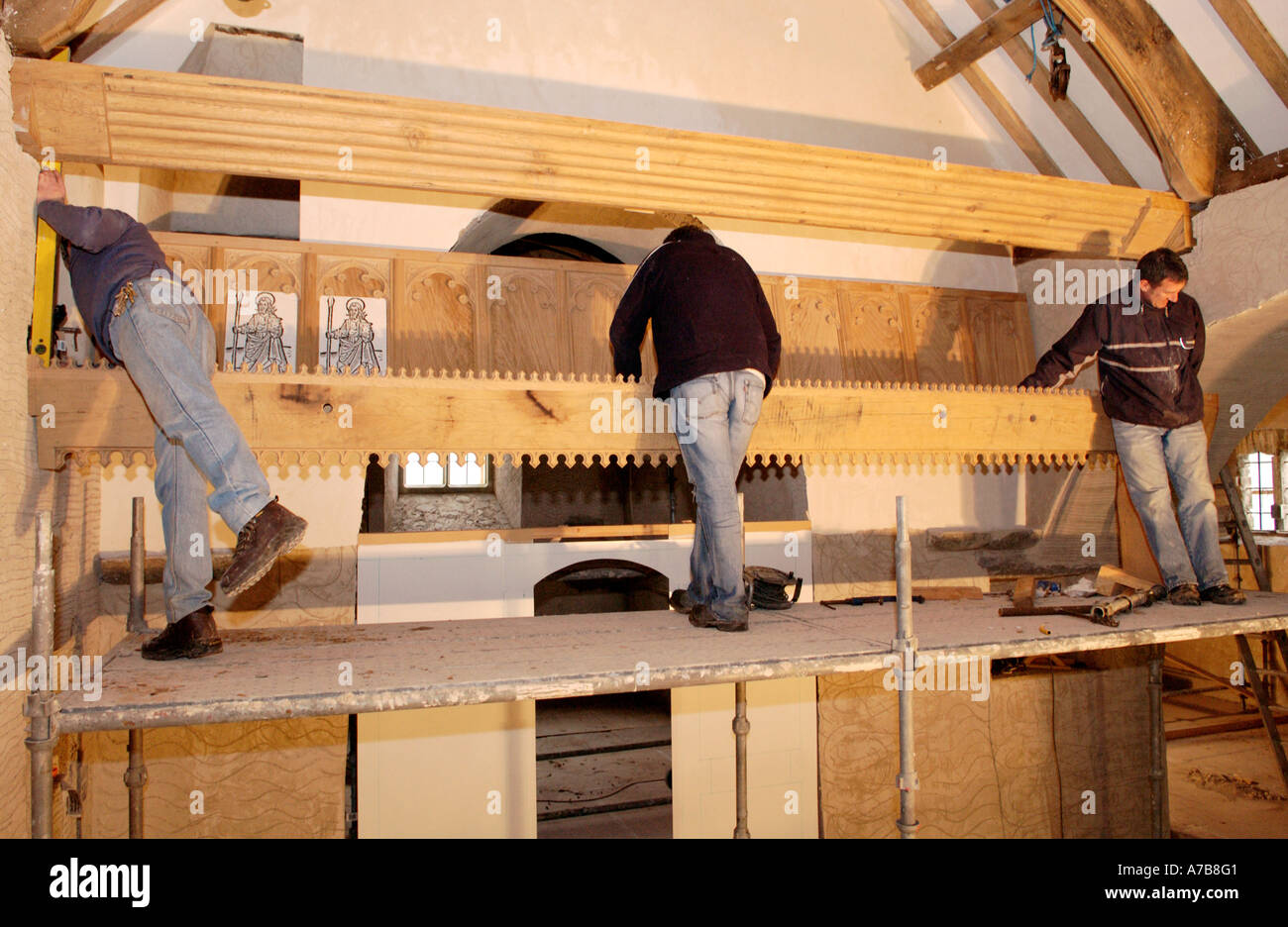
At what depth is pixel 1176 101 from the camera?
15.8 feet

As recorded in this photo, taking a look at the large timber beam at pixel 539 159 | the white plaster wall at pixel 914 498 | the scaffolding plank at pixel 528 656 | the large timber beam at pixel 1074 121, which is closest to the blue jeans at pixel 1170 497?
the scaffolding plank at pixel 528 656

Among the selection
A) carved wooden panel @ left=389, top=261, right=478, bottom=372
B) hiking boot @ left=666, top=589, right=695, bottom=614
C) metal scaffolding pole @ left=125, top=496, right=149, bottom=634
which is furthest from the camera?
carved wooden panel @ left=389, top=261, right=478, bottom=372

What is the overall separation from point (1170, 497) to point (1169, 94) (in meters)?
2.35

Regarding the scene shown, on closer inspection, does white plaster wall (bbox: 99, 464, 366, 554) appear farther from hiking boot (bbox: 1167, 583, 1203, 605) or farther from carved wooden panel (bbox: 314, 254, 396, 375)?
hiking boot (bbox: 1167, 583, 1203, 605)

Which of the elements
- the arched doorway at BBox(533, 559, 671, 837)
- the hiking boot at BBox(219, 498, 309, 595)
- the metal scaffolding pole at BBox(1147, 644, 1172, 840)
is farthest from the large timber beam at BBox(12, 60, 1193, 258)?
the metal scaffolding pole at BBox(1147, 644, 1172, 840)

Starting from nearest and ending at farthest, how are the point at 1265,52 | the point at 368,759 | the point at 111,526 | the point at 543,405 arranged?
the point at 543,405, the point at 111,526, the point at 1265,52, the point at 368,759

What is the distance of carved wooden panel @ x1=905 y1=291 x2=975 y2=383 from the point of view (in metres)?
5.23

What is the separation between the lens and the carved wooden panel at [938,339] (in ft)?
17.1

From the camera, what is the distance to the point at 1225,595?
4.10 metres

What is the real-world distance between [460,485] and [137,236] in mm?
8914

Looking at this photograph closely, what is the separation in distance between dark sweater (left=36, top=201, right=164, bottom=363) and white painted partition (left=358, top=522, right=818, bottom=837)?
2.31 m

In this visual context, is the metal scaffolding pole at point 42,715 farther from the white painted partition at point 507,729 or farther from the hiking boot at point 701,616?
the white painted partition at point 507,729

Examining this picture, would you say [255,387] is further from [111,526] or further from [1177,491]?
[1177,491]
